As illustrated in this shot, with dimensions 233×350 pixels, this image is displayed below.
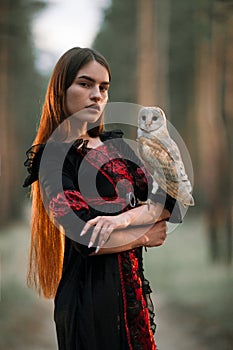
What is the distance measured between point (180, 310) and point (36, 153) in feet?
4.87

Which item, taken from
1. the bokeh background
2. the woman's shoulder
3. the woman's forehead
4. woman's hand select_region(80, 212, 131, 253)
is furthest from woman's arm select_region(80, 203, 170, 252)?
the bokeh background

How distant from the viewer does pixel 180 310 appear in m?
2.16

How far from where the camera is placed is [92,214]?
93cm

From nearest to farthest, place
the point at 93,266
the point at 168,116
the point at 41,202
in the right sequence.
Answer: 1. the point at 93,266
2. the point at 41,202
3. the point at 168,116

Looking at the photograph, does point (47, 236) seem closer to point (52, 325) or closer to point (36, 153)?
point (36, 153)

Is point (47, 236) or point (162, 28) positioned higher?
point (162, 28)

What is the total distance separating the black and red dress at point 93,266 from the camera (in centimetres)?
90

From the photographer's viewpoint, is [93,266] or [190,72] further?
[190,72]

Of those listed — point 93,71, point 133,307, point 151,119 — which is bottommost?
point 133,307

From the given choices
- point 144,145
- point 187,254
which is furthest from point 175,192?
point 187,254

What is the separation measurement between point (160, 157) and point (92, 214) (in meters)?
0.21

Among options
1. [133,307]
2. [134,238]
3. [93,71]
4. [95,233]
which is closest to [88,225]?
[95,233]

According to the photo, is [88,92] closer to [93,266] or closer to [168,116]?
[93,266]

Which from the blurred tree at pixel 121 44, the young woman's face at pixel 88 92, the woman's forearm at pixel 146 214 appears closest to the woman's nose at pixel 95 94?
the young woman's face at pixel 88 92
